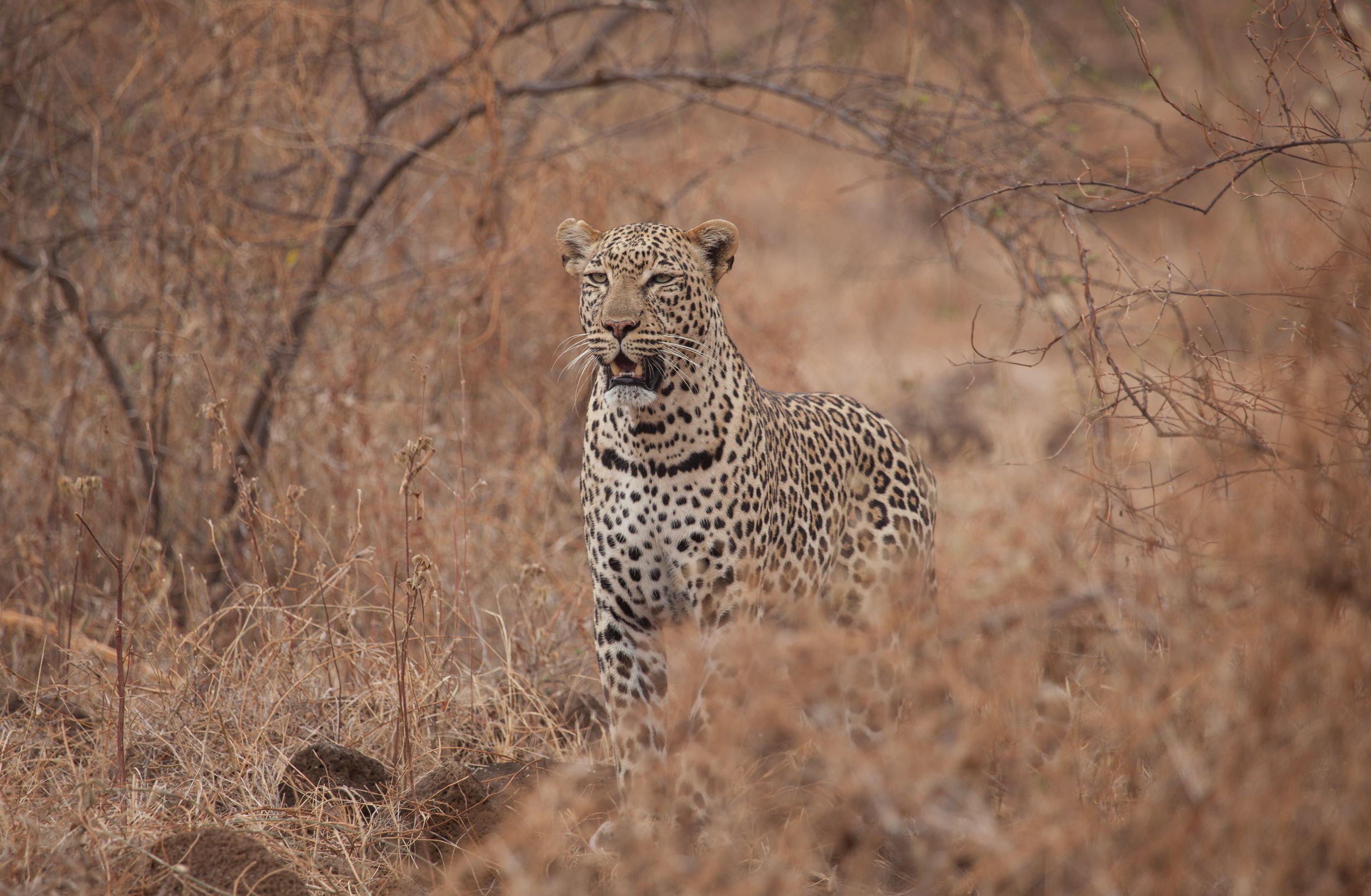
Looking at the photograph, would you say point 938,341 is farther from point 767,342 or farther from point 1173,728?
point 1173,728

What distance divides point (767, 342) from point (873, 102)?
8.10ft

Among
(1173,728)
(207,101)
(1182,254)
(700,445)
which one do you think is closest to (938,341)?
(1182,254)

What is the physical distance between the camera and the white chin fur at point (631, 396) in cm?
462

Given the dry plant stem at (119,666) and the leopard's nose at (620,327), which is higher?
the leopard's nose at (620,327)

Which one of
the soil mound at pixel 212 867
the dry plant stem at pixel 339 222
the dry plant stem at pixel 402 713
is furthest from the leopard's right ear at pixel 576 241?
the soil mound at pixel 212 867

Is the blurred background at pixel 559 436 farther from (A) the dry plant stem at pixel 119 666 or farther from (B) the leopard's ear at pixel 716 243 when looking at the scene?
(B) the leopard's ear at pixel 716 243

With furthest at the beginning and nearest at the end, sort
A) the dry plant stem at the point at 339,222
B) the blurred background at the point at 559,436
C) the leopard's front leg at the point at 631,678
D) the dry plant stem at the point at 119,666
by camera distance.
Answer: the dry plant stem at the point at 339,222 → the leopard's front leg at the point at 631,678 → the dry plant stem at the point at 119,666 → the blurred background at the point at 559,436

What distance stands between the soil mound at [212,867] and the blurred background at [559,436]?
14cm

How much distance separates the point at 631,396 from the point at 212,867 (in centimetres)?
210

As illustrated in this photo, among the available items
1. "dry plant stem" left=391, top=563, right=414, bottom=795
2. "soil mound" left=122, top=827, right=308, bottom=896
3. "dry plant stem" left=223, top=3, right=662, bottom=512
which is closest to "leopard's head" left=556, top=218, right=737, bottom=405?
"dry plant stem" left=391, top=563, right=414, bottom=795

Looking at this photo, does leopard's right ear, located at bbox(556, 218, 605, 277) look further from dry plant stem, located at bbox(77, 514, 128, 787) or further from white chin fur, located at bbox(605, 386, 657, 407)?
dry plant stem, located at bbox(77, 514, 128, 787)

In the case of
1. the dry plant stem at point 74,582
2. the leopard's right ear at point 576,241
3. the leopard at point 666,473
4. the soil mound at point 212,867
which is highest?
the leopard's right ear at point 576,241

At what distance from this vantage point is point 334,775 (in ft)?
15.6

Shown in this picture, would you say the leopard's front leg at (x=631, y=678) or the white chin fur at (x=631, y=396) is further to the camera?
the leopard's front leg at (x=631, y=678)
